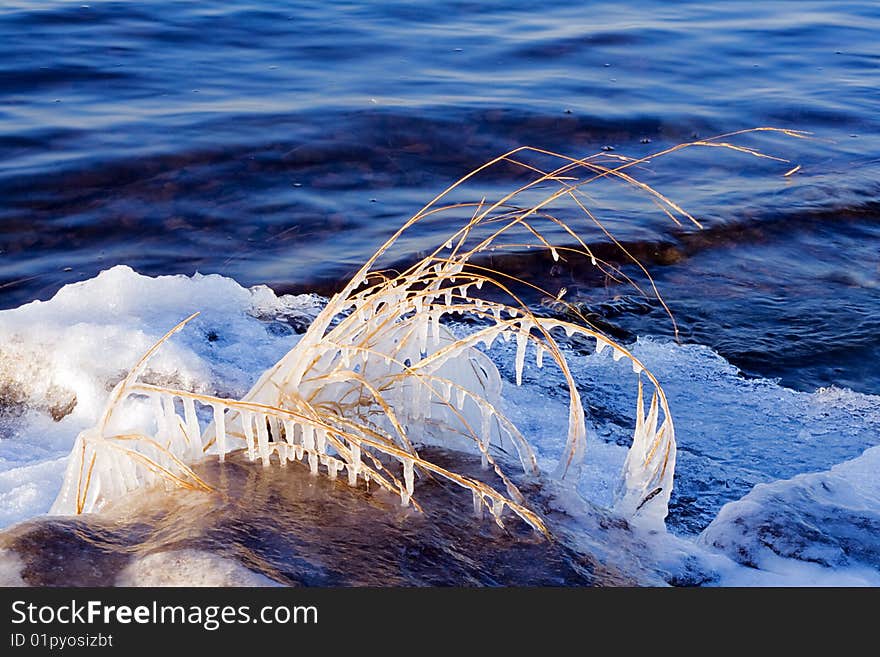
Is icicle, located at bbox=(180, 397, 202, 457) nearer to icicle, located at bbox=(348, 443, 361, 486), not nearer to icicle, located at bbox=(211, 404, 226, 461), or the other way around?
icicle, located at bbox=(211, 404, 226, 461)

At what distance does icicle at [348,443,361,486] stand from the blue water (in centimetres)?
261

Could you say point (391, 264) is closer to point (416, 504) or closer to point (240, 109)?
point (240, 109)

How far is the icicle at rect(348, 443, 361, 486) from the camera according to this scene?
7.20ft

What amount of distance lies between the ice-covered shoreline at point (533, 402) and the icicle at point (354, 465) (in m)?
0.95

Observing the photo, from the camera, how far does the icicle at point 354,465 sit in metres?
2.20

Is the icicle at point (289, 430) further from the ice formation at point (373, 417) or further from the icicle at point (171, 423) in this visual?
the icicle at point (171, 423)

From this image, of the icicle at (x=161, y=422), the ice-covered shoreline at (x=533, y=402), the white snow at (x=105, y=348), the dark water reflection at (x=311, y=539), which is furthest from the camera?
the white snow at (x=105, y=348)

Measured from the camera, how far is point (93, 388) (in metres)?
3.78

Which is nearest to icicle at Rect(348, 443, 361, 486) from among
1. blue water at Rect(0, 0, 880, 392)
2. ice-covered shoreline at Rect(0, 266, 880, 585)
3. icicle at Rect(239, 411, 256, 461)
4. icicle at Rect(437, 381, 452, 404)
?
icicle at Rect(239, 411, 256, 461)

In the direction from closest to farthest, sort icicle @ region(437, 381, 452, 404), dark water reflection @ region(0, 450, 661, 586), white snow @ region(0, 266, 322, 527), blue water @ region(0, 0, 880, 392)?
1. dark water reflection @ region(0, 450, 661, 586)
2. icicle @ region(437, 381, 452, 404)
3. white snow @ region(0, 266, 322, 527)
4. blue water @ region(0, 0, 880, 392)

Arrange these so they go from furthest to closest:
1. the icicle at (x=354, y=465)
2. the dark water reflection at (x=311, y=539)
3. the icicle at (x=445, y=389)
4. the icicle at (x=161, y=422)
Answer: the icicle at (x=445, y=389) → the icicle at (x=161, y=422) → the icicle at (x=354, y=465) → the dark water reflection at (x=311, y=539)

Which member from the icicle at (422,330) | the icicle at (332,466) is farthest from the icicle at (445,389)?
the icicle at (332,466)

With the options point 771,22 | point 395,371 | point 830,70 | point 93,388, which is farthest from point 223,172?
point 771,22

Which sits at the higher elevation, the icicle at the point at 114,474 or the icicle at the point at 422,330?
the icicle at the point at 422,330
